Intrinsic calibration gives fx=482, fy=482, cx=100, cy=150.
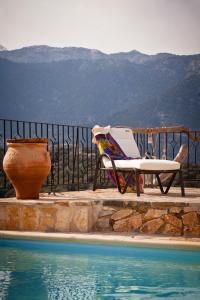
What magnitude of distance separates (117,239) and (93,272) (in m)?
0.77

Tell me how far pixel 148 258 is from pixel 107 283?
77 cm

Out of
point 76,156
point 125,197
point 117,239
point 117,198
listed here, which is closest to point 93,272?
point 117,239

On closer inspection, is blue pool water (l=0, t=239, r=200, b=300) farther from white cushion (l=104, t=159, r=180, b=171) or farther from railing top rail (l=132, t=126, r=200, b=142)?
railing top rail (l=132, t=126, r=200, b=142)

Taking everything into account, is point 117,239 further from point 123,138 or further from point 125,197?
point 123,138

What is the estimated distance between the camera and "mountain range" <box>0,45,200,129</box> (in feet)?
111

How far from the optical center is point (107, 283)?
3.27 m

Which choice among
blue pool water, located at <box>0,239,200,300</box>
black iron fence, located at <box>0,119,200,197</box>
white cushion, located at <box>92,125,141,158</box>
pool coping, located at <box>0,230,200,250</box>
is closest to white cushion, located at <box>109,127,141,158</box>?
white cushion, located at <box>92,125,141,158</box>

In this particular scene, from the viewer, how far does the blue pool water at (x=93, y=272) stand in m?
3.02

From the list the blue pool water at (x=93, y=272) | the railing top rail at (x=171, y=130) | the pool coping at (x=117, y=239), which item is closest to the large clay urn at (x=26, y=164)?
the pool coping at (x=117, y=239)

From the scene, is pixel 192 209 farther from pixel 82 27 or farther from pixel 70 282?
pixel 82 27

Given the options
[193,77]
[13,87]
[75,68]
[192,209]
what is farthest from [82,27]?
[192,209]

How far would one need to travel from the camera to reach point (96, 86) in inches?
1726

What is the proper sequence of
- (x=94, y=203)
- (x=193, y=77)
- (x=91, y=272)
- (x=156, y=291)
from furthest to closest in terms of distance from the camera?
1. (x=193, y=77)
2. (x=94, y=203)
3. (x=91, y=272)
4. (x=156, y=291)

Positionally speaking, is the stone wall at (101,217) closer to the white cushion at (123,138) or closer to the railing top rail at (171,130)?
the white cushion at (123,138)
